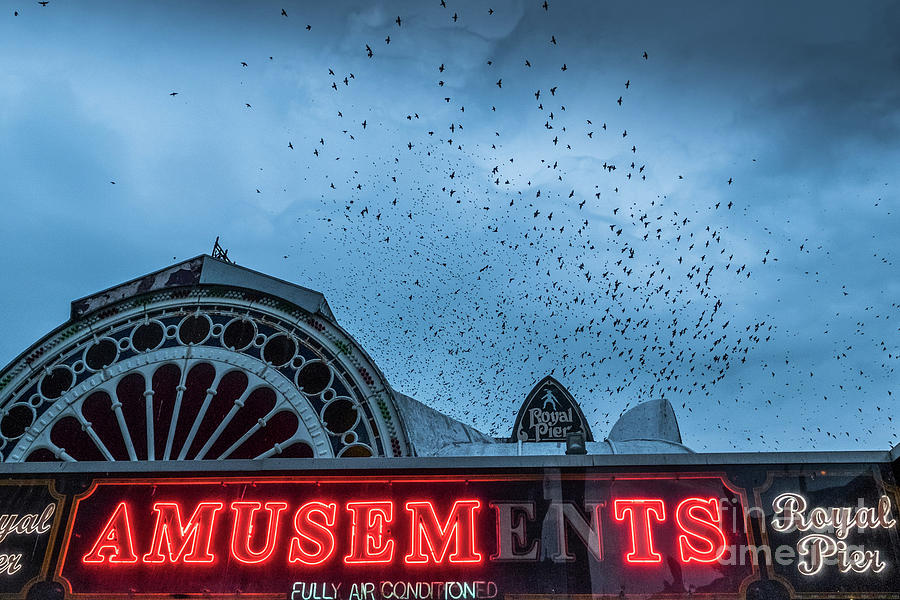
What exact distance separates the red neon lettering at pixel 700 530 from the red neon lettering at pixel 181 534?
7.29 m

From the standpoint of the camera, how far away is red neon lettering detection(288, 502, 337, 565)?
35.1ft

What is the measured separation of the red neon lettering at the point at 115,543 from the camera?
10867 millimetres

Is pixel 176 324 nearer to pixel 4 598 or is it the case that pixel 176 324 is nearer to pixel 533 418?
pixel 4 598

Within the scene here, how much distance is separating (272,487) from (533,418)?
1021cm

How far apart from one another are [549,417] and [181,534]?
11.5m

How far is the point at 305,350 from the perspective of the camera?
18281 millimetres

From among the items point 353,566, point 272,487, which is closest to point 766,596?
point 353,566

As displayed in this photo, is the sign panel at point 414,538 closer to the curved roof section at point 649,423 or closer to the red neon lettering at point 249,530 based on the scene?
the red neon lettering at point 249,530


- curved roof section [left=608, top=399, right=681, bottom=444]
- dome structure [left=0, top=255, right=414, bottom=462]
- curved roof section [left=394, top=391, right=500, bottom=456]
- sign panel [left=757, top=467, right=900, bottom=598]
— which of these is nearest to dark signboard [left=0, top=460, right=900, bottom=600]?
sign panel [left=757, top=467, right=900, bottom=598]

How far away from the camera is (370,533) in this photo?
10.8 m

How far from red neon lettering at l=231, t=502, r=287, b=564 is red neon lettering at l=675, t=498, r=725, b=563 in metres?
6.28

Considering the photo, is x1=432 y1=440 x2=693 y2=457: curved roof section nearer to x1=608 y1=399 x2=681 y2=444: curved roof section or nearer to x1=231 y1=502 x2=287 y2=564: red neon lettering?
x1=608 y1=399 x2=681 y2=444: curved roof section

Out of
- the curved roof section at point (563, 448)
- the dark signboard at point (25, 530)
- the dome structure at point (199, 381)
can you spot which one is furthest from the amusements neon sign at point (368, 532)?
the curved roof section at point (563, 448)

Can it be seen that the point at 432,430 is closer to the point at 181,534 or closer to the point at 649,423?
the point at 649,423
